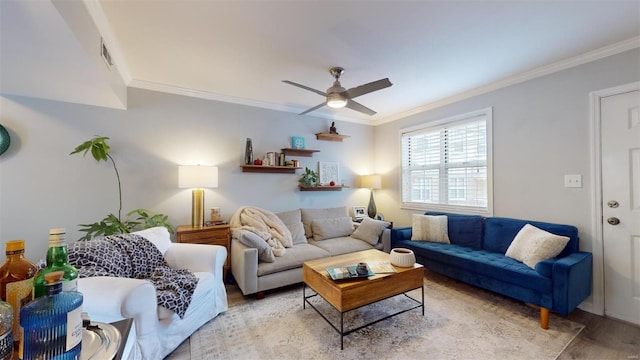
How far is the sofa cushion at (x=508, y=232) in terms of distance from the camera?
235cm

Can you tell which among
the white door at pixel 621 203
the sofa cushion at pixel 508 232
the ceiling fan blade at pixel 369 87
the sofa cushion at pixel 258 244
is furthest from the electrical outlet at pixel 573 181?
the sofa cushion at pixel 258 244

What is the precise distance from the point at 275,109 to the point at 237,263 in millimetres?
2244

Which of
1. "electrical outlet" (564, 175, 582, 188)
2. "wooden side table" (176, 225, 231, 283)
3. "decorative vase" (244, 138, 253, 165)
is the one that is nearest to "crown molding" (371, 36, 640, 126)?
"electrical outlet" (564, 175, 582, 188)

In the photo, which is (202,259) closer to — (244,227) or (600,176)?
(244,227)

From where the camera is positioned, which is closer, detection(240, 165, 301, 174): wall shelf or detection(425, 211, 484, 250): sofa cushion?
detection(425, 211, 484, 250): sofa cushion

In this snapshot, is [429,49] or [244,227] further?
[244,227]

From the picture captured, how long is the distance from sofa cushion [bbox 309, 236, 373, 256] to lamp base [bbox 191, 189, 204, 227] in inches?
55.9

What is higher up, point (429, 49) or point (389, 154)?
point (429, 49)

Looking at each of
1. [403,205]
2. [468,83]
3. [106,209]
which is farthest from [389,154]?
[106,209]

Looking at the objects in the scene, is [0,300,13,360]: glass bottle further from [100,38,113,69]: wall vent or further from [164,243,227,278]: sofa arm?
[100,38,113,69]: wall vent

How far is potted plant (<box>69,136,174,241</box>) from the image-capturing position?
8.18 feet

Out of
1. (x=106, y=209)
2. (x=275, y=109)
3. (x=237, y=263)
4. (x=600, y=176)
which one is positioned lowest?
(x=237, y=263)

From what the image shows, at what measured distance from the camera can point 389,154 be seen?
4.50m

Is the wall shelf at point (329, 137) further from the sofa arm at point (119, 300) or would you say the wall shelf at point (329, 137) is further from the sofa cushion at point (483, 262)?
the sofa arm at point (119, 300)
